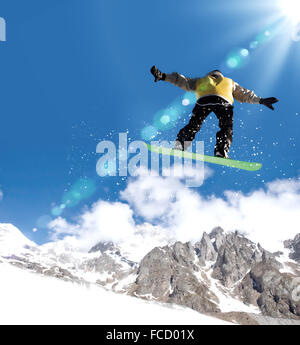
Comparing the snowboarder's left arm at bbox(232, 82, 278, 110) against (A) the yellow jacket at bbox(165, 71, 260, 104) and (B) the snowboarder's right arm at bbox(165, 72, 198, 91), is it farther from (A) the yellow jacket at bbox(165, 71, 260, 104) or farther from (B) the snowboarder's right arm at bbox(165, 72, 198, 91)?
(B) the snowboarder's right arm at bbox(165, 72, 198, 91)

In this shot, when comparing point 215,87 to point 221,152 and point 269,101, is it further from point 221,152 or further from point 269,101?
point 269,101

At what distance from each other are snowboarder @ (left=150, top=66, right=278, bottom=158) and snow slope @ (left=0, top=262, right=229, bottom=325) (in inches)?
214

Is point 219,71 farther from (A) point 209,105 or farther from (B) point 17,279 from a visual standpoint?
(B) point 17,279

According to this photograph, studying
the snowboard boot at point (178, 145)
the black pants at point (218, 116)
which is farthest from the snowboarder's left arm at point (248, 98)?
the snowboard boot at point (178, 145)

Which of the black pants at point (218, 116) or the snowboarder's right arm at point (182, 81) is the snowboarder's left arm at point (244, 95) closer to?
the black pants at point (218, 116)

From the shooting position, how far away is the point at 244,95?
9383 mm

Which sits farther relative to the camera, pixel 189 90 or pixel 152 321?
pixel 189 90

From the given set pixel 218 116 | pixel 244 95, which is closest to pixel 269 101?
pixel 244 95

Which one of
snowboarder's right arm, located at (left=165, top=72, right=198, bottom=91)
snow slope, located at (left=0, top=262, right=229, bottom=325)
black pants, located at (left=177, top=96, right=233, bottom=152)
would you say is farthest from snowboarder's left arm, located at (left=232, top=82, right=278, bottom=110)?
snow slope, located at (left=0, top=262, right=229, bottom=325)

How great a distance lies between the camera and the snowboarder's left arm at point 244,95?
931 cm
